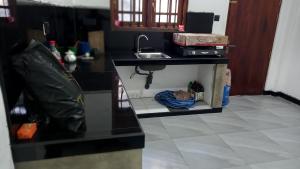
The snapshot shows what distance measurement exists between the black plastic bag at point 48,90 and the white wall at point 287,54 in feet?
12.6

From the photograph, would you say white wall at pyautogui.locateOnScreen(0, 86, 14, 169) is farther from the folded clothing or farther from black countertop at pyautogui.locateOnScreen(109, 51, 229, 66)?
the folded clothing

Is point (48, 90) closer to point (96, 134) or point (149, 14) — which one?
point (96, 134)

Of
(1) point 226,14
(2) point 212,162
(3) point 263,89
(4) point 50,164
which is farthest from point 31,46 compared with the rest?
(3) point 263,89

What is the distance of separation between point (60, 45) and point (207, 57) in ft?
6.06

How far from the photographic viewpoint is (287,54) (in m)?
3.88

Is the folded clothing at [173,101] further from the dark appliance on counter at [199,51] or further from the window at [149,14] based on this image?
the window at [149,14]

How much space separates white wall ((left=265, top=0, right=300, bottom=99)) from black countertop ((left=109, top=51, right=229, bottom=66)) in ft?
5.04

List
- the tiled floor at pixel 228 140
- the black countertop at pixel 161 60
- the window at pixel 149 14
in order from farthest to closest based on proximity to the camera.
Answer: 1. the window at pixel 149 14
2. the black countertop at pixel 161 60
3. the tiled floor at pixel 228 140

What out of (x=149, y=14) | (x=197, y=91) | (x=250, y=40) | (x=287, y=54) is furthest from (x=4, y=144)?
(x=287, y=54)

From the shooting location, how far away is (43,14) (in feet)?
6.16

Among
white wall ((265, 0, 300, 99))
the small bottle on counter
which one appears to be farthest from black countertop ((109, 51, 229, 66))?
white wall ((265, 0, 300, 99))

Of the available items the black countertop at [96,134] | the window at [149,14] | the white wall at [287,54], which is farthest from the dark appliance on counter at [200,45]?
the black countertop at [96,134]

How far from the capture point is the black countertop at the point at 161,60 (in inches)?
108

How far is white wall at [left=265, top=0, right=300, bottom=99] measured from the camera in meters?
3.71
